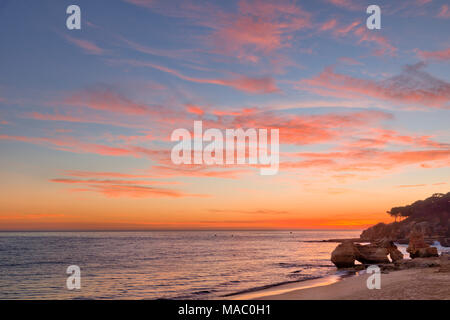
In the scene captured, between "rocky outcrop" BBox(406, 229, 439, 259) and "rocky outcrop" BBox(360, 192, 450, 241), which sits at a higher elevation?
"rocky outcrop" BBox(406, 229, 439, 259)

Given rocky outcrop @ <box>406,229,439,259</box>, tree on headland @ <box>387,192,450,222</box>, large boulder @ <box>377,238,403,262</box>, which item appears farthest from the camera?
tree on headland @ <box>387,192,450,222</box>

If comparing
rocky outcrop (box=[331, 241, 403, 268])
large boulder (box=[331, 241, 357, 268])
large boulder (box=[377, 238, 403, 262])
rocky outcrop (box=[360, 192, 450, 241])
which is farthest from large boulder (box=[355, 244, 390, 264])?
rocky outcrop (box=[360, 192, 450, 241])

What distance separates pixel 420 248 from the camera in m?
53.6

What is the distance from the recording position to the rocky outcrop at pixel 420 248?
168 feet

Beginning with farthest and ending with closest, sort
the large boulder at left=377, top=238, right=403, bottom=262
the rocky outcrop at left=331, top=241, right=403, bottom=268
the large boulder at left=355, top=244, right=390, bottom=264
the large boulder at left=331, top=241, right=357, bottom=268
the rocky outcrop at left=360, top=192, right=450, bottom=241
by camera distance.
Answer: the rocky outcrop at left=360, top=192, right=450, bottom=241 → the large boulder at left=377, top=238, right=403, bottom=262 → the large boulder at left=355, top=244, right=390, bottom=264 → the rocky outcrop at left=331, top=241, right=403, bottom=268 → the large boulder at left=331, top=241, right=357, bottom=268

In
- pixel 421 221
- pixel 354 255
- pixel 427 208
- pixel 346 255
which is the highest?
pixel 346 255

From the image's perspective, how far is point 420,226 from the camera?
13850 centimetres

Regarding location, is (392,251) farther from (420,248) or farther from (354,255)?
(354,255)

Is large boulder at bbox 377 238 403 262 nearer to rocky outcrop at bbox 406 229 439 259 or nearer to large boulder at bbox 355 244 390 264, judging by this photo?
rocky outcrop at bbox 406 229 439 259

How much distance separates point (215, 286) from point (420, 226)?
135775mm

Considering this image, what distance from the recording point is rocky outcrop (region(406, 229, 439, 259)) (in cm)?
5106

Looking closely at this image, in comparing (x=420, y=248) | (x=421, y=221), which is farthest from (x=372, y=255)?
(x=421, y=221)
